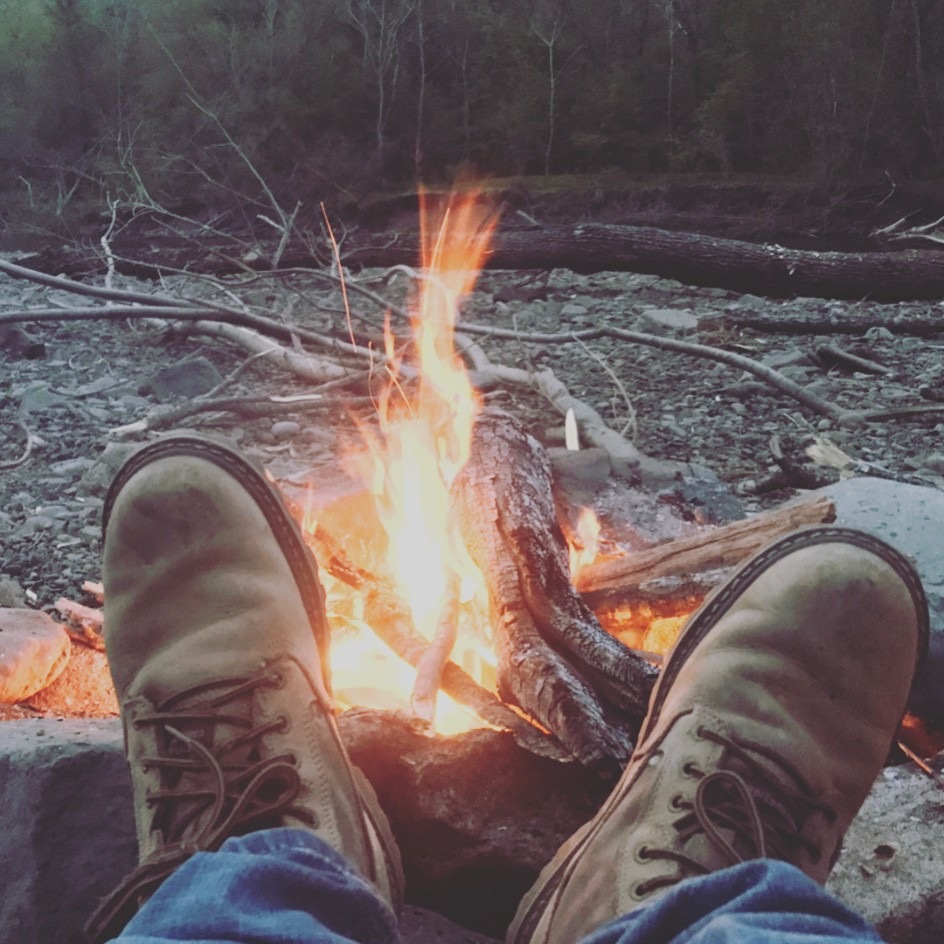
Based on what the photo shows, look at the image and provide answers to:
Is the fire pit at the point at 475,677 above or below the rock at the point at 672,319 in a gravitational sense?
below

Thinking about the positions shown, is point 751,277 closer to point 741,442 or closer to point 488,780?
point 741,442

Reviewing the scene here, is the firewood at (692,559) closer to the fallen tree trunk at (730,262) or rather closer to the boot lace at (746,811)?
the boot lace at (746,811)

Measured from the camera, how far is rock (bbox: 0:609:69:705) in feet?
4.43

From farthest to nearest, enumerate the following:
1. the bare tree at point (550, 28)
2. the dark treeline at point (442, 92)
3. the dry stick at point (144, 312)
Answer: the bare tree at point (550, 28) < the dark treeline at point (442, 92) < the dry stick at point (144, 312)

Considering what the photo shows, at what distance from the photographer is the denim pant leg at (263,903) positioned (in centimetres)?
64

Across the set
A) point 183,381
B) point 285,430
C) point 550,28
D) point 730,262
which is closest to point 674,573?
point 285,430

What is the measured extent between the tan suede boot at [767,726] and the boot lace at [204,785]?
0.30 meters

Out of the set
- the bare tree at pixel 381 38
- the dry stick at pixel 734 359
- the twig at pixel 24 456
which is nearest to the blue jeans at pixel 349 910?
the twig at pixel 24 456

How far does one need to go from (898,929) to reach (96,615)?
134cm

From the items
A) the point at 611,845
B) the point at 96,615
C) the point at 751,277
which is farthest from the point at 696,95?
the point at 611,845

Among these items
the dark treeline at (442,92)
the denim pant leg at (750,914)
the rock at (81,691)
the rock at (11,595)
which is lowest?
the rock at (81,691)

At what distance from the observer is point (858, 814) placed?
1.07m

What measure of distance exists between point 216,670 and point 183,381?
2.07m

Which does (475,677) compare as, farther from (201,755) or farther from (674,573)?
(201,755)
